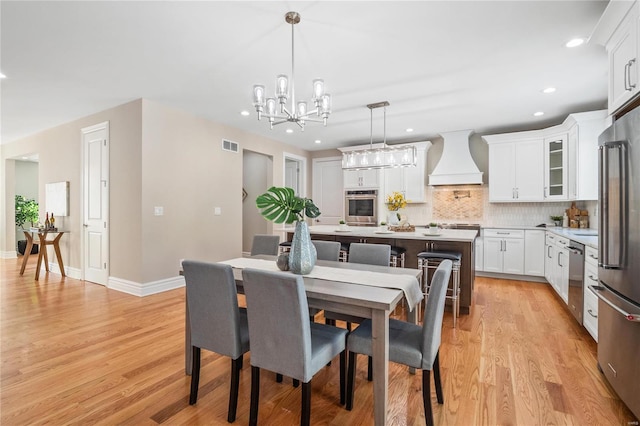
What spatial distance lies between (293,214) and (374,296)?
2.61 ft

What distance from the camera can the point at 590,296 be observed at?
9.30 feet

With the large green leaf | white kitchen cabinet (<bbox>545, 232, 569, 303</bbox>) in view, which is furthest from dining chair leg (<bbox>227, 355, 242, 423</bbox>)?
white kitchen cabinet (<bbox>545, 232, 569, 303</bbox>)

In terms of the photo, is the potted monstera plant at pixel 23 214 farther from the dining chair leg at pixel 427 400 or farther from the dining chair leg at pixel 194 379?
the dining chair leg at pixel 427 400

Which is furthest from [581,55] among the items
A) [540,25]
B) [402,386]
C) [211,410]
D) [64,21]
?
[64,21]

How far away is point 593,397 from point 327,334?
179cm

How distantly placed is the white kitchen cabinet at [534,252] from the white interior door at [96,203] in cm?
651

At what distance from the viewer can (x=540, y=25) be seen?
244cm

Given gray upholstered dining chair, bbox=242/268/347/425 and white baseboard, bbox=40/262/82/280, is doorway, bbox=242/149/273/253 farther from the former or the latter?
gray upholstered dining chair, bbox=242/268/347/425

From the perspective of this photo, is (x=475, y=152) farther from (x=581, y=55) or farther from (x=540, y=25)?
(x=540, y=25)

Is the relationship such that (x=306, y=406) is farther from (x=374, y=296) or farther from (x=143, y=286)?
(x=143, y=286)

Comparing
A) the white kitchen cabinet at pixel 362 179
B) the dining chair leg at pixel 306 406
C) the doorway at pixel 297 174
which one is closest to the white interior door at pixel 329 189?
the doorway at pixel 297 174

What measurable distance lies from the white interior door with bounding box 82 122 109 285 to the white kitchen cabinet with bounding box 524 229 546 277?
6.51 metres

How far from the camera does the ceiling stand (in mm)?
2305

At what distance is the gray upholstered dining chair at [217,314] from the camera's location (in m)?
1.76
